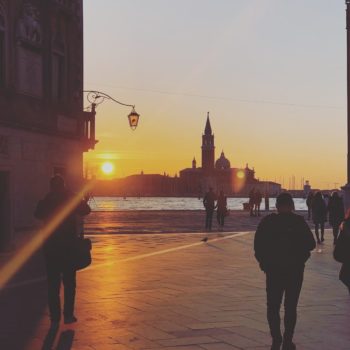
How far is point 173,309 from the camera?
8.66 m

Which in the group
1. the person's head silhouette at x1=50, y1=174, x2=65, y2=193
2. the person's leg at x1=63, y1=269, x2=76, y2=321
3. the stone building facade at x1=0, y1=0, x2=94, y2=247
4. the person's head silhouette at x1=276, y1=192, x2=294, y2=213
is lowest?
the person's leg at x1=63, y1=269, x2=76, y2=321

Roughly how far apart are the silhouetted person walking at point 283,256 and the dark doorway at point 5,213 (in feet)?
36.0

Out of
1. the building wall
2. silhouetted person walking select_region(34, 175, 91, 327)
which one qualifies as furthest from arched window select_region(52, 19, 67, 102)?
silhouetted person walking select_region(34, 175, 91, 327)

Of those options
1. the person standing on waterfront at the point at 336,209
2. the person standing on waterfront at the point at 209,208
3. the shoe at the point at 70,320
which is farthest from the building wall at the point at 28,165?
the person standing on waterfront at the point at 209,208

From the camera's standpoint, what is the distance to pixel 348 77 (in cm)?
2228

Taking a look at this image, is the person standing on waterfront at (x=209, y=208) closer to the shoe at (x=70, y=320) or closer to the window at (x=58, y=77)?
the window at (x=58, y=77)

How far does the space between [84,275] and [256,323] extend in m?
5.13

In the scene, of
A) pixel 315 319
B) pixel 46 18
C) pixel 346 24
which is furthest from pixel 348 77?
pixel 315 319

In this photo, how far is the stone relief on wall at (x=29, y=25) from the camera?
17.1 metres

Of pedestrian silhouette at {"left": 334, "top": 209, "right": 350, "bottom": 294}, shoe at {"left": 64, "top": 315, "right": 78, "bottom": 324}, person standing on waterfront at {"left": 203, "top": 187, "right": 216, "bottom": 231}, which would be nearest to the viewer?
pedestrian silhouette at {"left": 334, "top": 209, "right": 350, "bottom": 294}

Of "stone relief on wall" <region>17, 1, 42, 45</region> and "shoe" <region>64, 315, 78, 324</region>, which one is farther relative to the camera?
"stone relief on wall" <region>17, 1, 42, 45</region>

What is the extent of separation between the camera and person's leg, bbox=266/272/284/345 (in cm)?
636

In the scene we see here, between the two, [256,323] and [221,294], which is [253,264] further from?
[256,323]

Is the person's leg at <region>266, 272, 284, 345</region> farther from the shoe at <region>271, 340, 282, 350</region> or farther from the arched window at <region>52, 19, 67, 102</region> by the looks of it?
the arched window at <region>52, 19, 67, 102</region>
